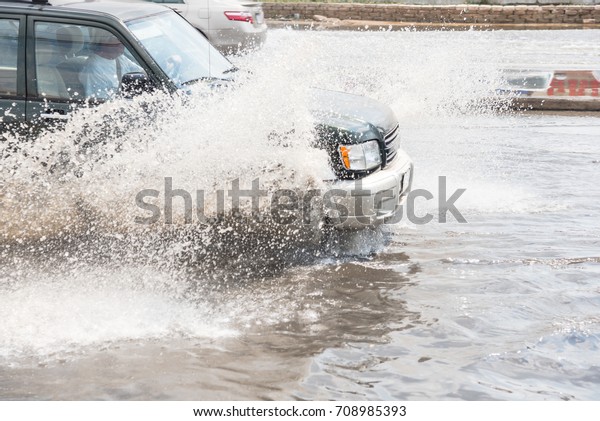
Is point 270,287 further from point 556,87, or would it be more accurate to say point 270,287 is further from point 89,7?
point 556,87

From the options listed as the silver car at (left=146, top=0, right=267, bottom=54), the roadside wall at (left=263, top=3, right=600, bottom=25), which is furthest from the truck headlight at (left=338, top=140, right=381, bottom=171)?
the roadside wall at (left=263, top=3, right=600, bottom=25)

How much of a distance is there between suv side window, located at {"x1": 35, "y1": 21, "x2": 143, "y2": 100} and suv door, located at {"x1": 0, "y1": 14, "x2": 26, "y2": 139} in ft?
0.39

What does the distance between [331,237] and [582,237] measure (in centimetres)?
217

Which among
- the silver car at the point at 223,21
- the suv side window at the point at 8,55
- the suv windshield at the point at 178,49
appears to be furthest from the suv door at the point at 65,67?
the silver car at the point at 223,21

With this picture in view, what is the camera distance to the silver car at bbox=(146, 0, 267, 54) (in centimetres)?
1488

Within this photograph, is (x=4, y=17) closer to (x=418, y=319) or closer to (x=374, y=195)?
(x=374, y=195)

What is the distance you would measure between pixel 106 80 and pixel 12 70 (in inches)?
27.8

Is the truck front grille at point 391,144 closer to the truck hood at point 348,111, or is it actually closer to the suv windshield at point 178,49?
the truck hood at point 348,111

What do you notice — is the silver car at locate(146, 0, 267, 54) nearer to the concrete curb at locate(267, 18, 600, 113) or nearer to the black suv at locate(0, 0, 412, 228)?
the concrete curb at locate(267, 18, 600, 113)

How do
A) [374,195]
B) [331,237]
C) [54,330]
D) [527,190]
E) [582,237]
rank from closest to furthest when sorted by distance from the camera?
[54,330] < [374,195] < [331,237] < [582,237] < [527,190]

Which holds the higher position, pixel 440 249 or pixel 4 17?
pixel 4 17

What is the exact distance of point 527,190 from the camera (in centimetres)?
806

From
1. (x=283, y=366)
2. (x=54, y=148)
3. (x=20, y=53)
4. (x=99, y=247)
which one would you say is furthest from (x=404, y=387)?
(x=20, y=53)

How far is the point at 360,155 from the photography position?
5758 millimetres
